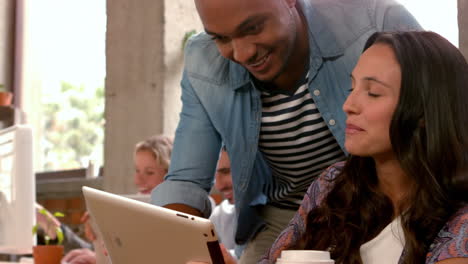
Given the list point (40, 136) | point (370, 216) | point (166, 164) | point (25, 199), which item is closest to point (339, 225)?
point (370, 216)

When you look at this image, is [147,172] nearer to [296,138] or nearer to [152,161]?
[152,161]

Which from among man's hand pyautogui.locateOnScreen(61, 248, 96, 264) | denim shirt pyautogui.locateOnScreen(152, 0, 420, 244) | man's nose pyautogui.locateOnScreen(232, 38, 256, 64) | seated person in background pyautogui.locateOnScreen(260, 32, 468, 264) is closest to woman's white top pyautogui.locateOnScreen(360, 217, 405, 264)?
seated person in background pyautogui.locateOnScreen(260, 32, 468, 264)

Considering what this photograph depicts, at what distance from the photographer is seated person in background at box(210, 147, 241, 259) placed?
3.37 metres

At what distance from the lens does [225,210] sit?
11.7ft

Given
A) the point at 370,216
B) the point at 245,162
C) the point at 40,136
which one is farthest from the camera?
the point at 40,136

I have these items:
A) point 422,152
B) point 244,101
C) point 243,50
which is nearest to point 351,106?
point 422,152

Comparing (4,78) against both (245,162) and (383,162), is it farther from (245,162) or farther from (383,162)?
(383,162)

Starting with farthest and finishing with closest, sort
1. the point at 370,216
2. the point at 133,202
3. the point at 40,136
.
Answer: the point at 40,136 → the point at 370,216 → the point at 133,202

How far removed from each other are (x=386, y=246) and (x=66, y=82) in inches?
173

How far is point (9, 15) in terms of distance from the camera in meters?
5.90

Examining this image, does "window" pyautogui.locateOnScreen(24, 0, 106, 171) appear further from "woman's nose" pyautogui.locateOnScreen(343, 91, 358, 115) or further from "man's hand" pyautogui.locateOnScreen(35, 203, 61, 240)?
"woman's nose" pyautogui.locateOnScreen(343, 91, 358, 115)

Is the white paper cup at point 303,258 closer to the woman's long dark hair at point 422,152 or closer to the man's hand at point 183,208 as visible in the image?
the woman's long dark hair at point 422,152

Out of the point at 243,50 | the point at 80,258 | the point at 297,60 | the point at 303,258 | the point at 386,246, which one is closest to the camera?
the point at 303,258

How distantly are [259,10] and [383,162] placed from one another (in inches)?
15.9
